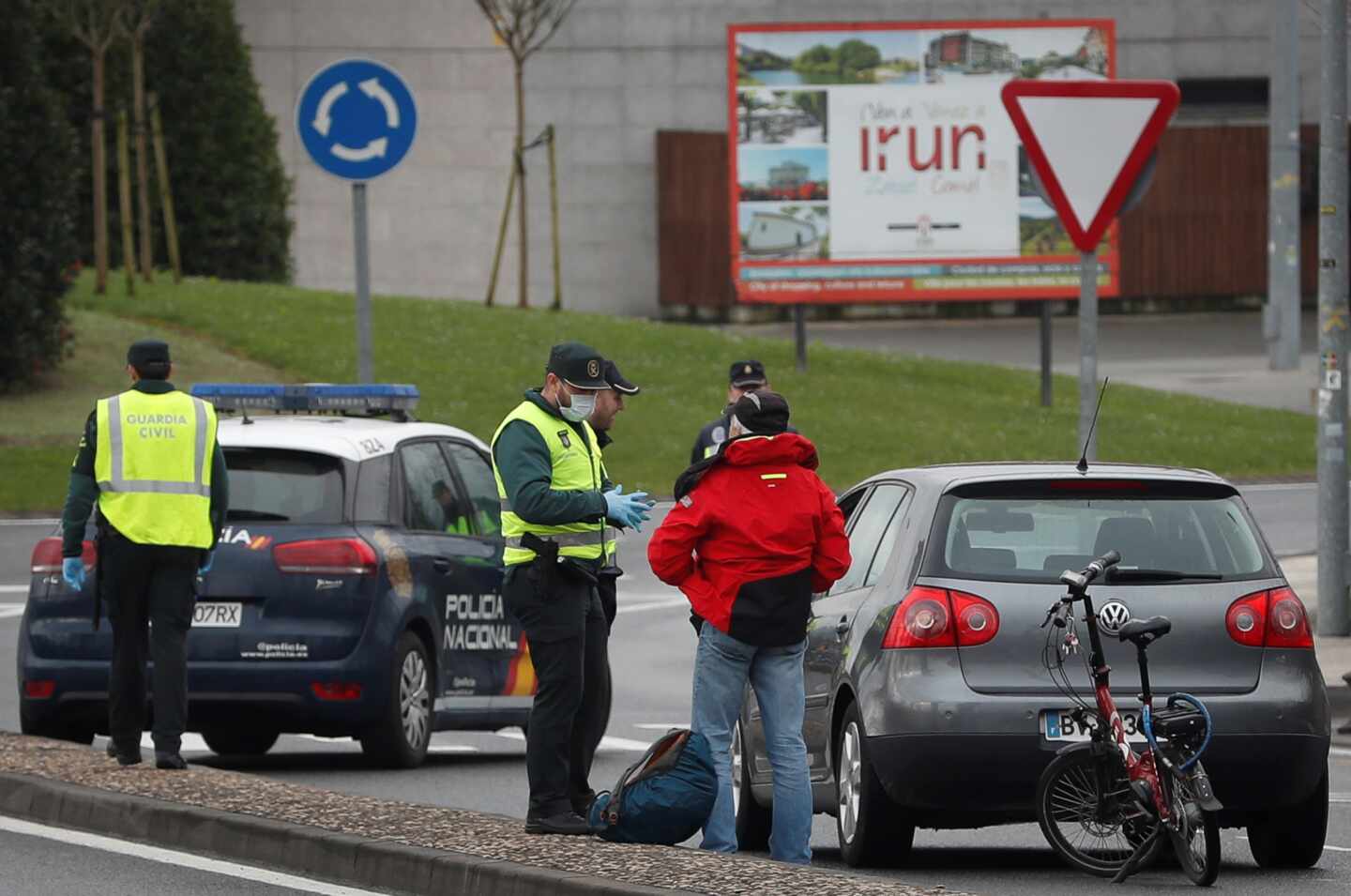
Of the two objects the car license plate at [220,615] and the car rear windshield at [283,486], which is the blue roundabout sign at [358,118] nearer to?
the car rear windshield at [283,486]

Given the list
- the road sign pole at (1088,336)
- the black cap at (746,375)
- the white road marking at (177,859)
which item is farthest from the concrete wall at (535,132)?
the white road marking at (177,859)

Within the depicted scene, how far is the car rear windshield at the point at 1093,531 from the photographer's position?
9.31 meters

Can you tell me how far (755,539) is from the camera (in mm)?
8633

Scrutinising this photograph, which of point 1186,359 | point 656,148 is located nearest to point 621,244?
point 656,148

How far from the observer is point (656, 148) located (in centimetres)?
5322

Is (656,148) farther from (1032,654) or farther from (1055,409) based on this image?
(1032,654)

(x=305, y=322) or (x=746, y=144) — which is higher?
(x=746, y=144)

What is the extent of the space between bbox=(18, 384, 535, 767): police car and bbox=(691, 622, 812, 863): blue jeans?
3.77m

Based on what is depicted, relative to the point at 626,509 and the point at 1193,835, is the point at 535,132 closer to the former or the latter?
the point at 626,509

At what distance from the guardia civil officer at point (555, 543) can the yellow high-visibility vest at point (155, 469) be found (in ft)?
8.26

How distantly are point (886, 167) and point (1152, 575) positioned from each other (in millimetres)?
28343

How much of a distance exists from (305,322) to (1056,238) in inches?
414

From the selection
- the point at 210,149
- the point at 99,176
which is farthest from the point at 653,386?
the point at 210,149

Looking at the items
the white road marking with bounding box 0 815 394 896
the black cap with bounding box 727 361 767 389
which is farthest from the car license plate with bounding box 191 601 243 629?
the black cap with bounding box 727 361 767 389
